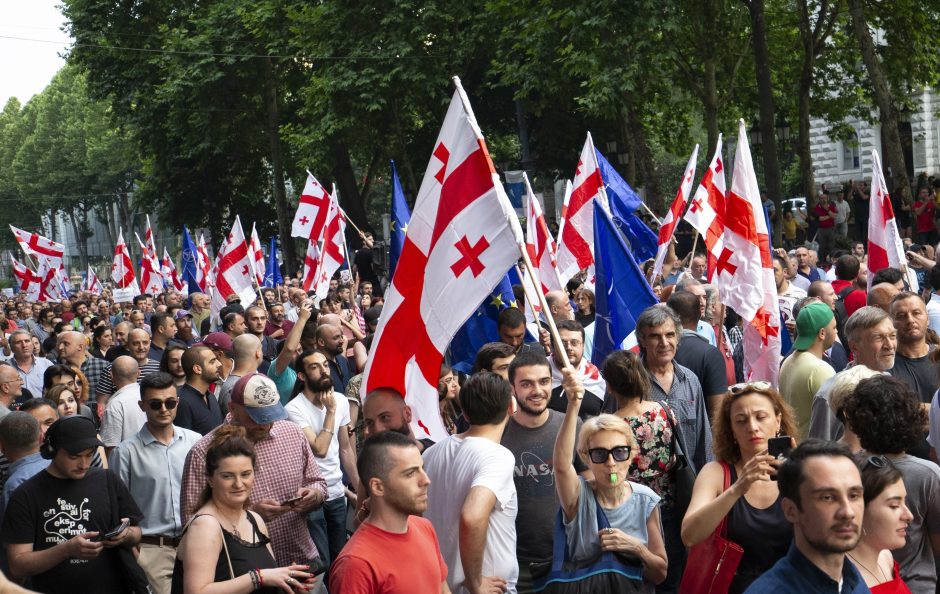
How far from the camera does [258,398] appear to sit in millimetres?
6527

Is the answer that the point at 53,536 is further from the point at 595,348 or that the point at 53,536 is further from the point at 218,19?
the point at 218,19

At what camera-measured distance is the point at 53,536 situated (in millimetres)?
6223

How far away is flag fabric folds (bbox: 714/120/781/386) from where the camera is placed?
9.39 m

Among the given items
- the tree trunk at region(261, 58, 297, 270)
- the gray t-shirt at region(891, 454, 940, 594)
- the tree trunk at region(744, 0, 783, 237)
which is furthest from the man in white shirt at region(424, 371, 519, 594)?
the tree trunk at region(261, 58, 297, 270)

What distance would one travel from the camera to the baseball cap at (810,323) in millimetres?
7348

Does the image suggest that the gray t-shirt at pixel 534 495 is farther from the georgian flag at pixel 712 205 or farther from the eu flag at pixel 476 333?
the georgian flag at pixel 712 205

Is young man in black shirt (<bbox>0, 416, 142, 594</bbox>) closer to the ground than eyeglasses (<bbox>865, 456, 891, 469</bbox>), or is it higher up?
closer to the ground

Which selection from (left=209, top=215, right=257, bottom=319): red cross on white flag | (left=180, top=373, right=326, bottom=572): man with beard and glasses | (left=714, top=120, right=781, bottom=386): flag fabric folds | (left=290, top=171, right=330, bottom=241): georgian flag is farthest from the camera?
(left=209, top=215, right=257, bottom=319): red cross on white flag

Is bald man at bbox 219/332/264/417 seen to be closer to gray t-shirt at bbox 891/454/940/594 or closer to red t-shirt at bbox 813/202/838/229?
gray t-shirt at bbox 891/454/940/594

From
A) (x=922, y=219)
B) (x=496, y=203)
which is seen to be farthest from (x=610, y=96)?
(x=496, y=203)

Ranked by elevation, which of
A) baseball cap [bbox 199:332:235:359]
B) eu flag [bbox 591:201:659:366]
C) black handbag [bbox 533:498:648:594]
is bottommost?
black handbag [bbox 533:498:648:594]

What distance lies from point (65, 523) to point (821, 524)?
383 cm

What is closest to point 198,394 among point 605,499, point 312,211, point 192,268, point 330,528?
point 330,528

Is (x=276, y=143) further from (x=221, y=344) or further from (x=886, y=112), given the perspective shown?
(x=221, y=344)
